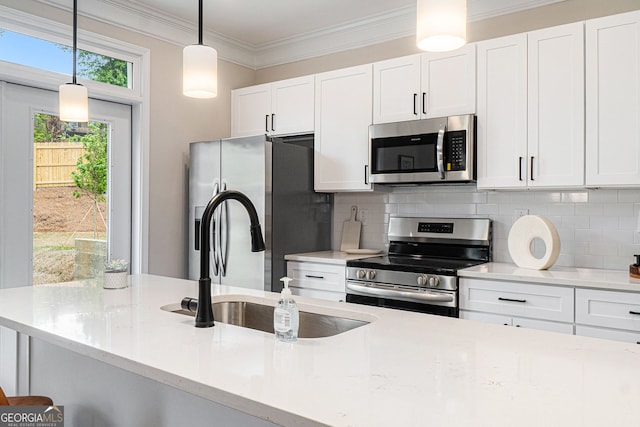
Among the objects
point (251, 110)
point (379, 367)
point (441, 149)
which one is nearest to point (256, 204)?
point (251, 110)

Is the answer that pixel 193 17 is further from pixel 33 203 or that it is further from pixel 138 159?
pixel 33 203

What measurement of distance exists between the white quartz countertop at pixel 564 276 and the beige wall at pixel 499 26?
1.60m

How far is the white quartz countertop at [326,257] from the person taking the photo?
346 centimetres

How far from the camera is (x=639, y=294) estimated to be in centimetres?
238

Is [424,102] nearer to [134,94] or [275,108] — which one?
[275,108]

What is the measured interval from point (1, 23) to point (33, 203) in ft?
3.70

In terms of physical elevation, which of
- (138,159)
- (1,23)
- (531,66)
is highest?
(1,23)

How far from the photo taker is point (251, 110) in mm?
4316

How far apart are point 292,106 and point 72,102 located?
1990 millimetres

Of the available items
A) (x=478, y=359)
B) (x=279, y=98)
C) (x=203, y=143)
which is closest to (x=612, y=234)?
(x=478, y=359)

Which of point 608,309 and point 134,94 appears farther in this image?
point 134,94

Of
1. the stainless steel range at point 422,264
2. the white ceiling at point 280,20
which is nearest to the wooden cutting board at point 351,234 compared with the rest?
the stainless steel range at point 422,264

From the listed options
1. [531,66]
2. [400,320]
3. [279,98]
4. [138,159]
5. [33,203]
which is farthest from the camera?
[279,98]

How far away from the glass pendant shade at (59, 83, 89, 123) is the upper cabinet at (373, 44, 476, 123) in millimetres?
1980
